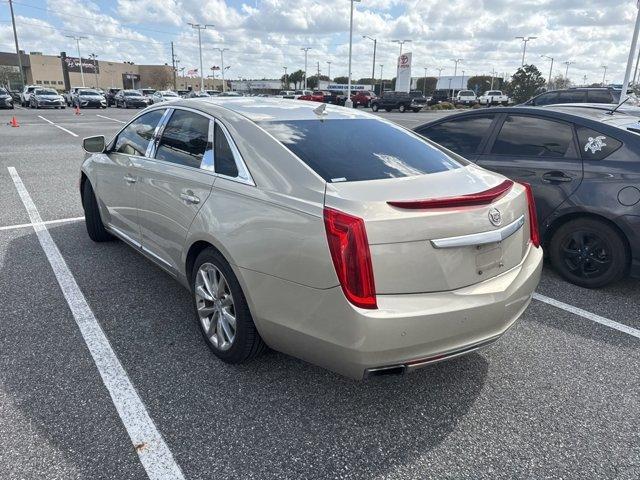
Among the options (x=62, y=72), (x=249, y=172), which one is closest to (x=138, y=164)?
(x=249, y=172)

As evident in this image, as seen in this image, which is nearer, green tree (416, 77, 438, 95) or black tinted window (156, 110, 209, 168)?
black tinted window (156, 110, 209, 168)

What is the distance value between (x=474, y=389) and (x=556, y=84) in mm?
87471

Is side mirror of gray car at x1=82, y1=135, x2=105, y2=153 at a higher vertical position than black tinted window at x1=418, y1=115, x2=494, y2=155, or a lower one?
lower

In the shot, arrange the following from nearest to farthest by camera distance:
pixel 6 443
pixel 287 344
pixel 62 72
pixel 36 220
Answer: pixel 6 443 → pixel 287 344 → pixel 36 220 → pixel 62 72

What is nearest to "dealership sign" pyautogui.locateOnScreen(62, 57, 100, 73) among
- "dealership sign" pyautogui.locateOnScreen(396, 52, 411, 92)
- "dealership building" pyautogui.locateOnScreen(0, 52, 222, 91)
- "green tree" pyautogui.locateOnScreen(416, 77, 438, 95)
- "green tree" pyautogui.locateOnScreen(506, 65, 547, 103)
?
"dealership building" pyautogui.locateOnScreen(0, 52, 222, 91)

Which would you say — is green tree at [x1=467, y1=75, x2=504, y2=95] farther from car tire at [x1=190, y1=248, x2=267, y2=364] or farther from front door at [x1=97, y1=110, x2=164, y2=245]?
car tire at [x1=190, y1=248, x2=267, y2=364]

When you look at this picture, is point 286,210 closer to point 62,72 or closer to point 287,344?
point 287,344

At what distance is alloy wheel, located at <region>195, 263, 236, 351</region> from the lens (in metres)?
3.03

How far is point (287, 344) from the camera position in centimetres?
263

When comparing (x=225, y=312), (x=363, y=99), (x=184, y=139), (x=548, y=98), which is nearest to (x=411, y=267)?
(x=225, y=312)

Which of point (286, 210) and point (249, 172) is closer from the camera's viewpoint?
point (286, 210)

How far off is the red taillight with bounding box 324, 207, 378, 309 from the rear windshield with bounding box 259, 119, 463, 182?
1.46ft

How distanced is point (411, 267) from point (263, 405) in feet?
3.83

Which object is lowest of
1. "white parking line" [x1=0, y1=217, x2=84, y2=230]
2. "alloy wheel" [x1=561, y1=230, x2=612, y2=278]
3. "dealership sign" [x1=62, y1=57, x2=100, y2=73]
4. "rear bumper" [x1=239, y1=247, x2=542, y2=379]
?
"white parking line" [x1=0, y1=217, x2=84, y2=230]
